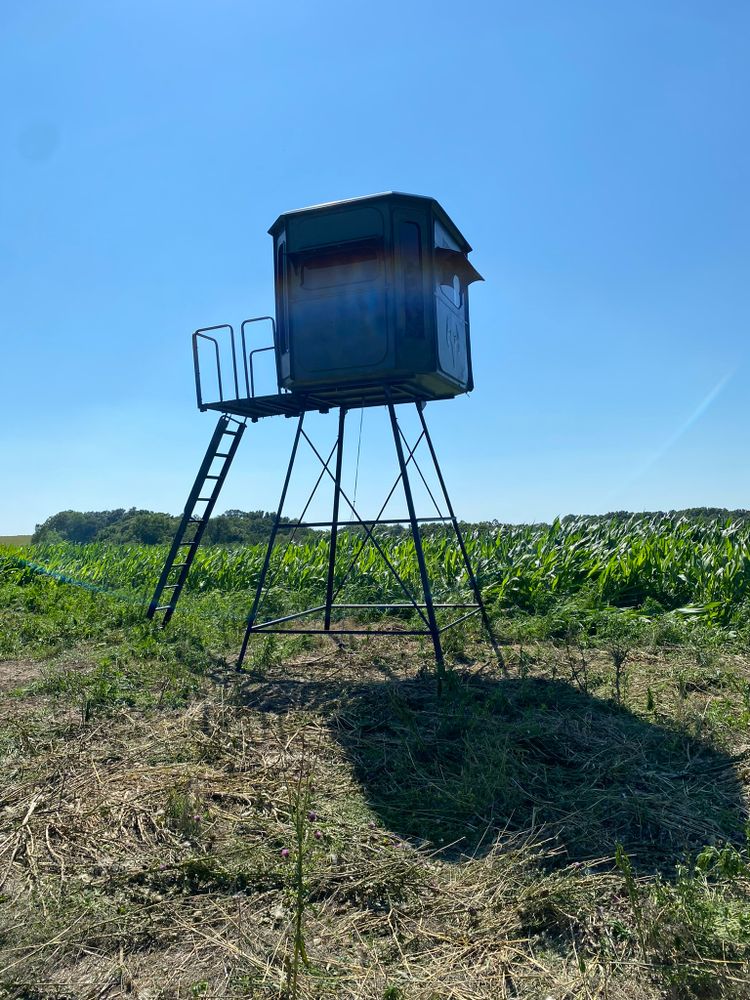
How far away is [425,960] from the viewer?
3.19 m

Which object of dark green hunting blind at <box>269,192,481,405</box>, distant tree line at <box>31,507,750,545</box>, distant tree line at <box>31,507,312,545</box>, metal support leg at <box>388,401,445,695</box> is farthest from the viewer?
distant tree line at <box>31,507,312,545</box>

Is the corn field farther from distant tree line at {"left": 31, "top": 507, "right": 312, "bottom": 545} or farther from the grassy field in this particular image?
distant tree line at {"left": 31, "top": 507, "right": 312, "bottom": 545}

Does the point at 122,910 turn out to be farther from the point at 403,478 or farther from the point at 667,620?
the point at 667,620

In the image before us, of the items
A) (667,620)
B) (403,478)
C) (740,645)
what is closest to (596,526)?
(667,620)

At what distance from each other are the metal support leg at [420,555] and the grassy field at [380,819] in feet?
1.01

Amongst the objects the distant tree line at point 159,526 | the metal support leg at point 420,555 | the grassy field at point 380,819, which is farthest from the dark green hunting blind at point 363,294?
the distant tree line at point 159,526

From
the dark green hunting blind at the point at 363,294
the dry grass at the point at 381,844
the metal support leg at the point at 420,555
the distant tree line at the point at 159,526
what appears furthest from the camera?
the distant tree line at the point at 159,526

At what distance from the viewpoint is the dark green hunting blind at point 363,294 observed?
26.3 ft

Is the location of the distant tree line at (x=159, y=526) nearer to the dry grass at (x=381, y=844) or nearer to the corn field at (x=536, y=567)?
the corn field at (x=536, y=567)

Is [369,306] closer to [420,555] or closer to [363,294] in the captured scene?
[363,294]

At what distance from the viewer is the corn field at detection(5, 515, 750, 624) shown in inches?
455

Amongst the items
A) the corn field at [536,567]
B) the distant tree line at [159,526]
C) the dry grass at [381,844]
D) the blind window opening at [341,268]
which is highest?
the blind window opening at [341,268]

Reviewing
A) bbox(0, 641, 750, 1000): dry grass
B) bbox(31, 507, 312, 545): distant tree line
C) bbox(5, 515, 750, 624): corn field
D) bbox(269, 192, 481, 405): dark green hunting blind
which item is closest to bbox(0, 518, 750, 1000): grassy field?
bbox(0, 641, 750, 1000): dry grass

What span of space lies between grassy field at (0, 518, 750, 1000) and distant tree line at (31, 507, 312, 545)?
13.3m
